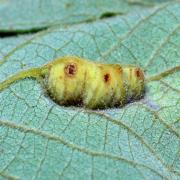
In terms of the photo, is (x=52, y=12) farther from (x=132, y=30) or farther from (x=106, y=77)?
(x=106, y=77)

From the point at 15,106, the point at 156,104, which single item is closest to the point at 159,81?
the point at 156,104

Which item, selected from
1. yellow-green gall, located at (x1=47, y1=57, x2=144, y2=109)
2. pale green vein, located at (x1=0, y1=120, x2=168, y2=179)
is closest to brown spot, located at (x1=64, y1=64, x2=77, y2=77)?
yellow-green gall, located at (x1=47, y1=57, x2=144, y2=109)

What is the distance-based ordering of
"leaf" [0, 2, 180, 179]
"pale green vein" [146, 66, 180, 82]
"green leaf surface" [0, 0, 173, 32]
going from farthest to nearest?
"green leaf surface" [0, 0, 173, 32] → "pale green vein" [146, 66, 180, 82] → "leaf" [0, 2, 180, 179]

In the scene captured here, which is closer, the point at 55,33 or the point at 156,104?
the point at 156,104

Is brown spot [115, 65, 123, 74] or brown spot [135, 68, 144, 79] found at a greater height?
brown spot [115, 65, 123, 74]

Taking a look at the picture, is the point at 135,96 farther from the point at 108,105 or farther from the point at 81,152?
the point at 81,152

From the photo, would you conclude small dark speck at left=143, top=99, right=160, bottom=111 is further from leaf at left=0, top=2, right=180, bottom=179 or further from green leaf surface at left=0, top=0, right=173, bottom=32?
green leaf surface at left=0, top=0, right=173, bottom=32

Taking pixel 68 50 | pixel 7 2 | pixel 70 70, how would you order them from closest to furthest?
pixel 70 70
pixel 68 50
pixel 7 2
